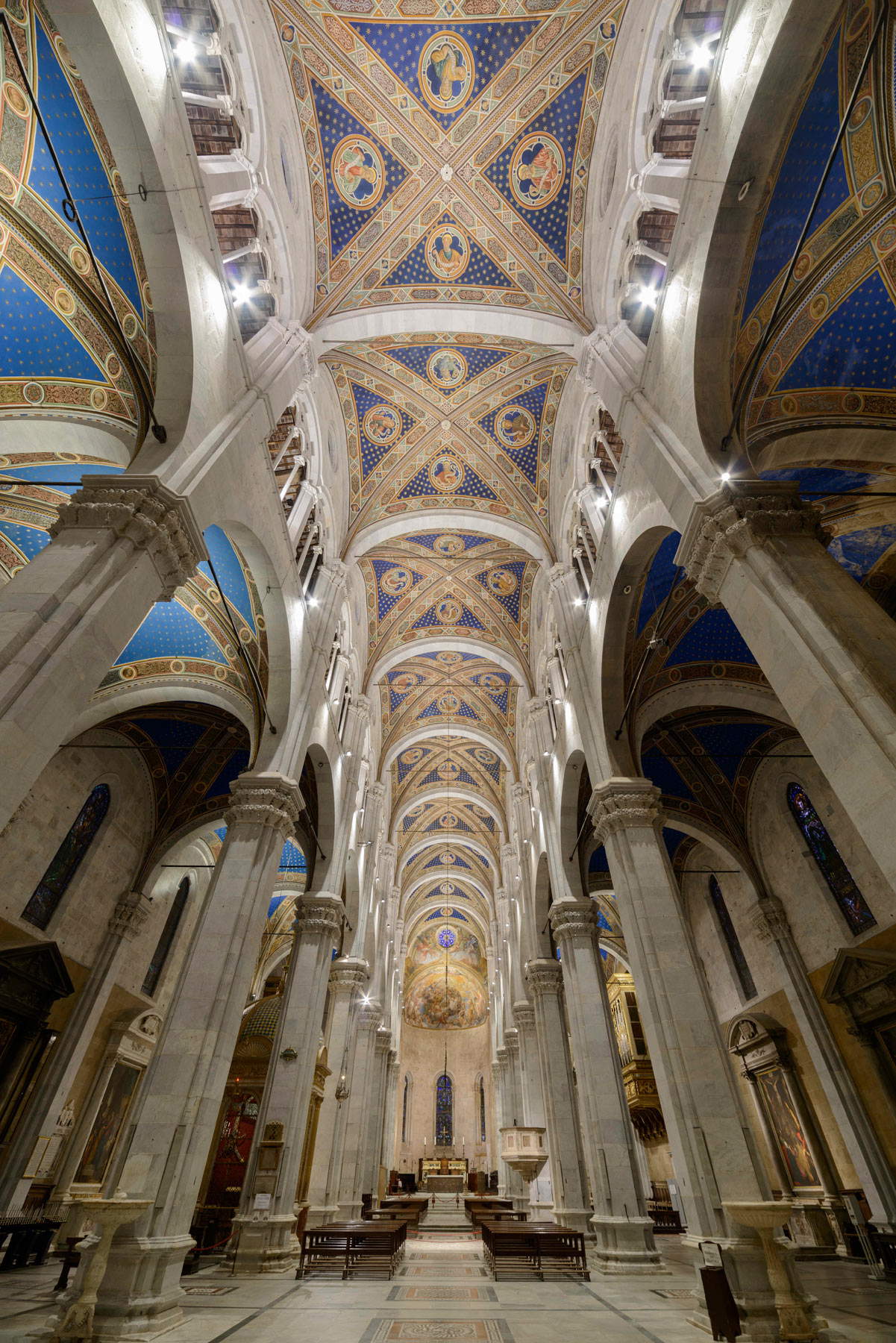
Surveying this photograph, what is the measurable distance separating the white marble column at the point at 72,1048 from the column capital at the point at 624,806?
1182cm

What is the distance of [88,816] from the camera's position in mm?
14953

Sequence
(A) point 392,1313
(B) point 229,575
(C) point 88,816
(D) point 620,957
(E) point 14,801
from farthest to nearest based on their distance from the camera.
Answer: (D) point 620,957 → (C) point 88,816 → (B) point 229,575 → (A) point 392,1313 → (E) point 14,801

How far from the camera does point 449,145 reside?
11445 mm

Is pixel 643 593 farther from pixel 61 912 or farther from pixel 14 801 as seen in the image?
pixel 61 912

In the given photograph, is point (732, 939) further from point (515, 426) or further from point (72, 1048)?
point (72, 1048)

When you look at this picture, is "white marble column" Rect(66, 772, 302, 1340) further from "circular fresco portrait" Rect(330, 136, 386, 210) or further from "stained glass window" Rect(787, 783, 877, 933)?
"stained glass window" Rect(787, 783, 877, 933)

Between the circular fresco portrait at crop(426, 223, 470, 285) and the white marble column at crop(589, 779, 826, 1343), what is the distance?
10113 millimetres

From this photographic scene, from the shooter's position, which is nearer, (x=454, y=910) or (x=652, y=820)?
(x=652, y=820)

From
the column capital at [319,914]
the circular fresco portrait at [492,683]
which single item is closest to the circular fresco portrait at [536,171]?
the column capital at [319,914]

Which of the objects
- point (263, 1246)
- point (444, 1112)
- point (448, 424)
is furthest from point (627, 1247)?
point (444, 1112)

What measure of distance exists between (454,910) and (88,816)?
27.4 meters

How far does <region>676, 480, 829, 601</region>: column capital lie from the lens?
6102mm

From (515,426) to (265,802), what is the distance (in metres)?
10.4

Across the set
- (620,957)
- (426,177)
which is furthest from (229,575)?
(620,957)
